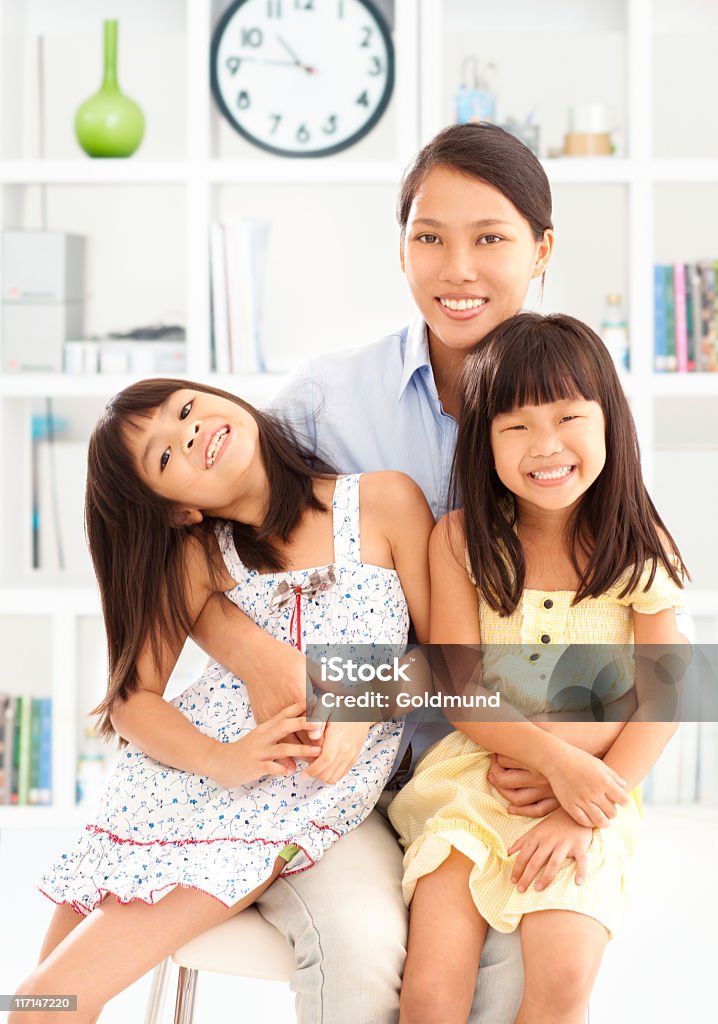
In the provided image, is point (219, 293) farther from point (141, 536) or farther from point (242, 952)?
point (242, 952)

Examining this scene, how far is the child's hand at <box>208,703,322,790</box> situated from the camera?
113 centimetres

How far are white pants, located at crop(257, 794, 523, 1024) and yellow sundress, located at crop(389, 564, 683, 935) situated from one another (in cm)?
3

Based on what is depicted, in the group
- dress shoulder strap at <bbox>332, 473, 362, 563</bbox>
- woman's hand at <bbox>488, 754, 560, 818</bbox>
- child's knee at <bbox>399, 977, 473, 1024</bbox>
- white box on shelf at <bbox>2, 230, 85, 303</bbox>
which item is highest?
white box on shelf at <bbox>2, 230, 85, 303</bbox>

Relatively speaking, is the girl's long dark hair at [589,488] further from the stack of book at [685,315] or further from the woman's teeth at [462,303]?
the stack of book at [685,315]

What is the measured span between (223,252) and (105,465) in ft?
4.49

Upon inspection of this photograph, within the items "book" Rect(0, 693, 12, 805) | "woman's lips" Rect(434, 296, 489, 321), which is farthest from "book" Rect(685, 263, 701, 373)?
"book" Rect(0, 693, 12, 805)

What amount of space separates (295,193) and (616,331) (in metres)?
0.83

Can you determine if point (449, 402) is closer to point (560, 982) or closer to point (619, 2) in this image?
point (560, 982)

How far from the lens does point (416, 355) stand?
4.80ft

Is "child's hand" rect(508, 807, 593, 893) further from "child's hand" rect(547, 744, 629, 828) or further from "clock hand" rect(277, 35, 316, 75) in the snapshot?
"clock hand" rect(277, 35, 316, 75)

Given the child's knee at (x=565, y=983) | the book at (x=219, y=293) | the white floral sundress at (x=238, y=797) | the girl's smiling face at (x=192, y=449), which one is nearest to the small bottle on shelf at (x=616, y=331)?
the book at (x=219, y=293)

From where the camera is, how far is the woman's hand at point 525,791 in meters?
1.14

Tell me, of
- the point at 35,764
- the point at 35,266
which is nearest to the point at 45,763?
the point at 35,764

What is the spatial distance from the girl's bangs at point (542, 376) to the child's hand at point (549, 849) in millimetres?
423
